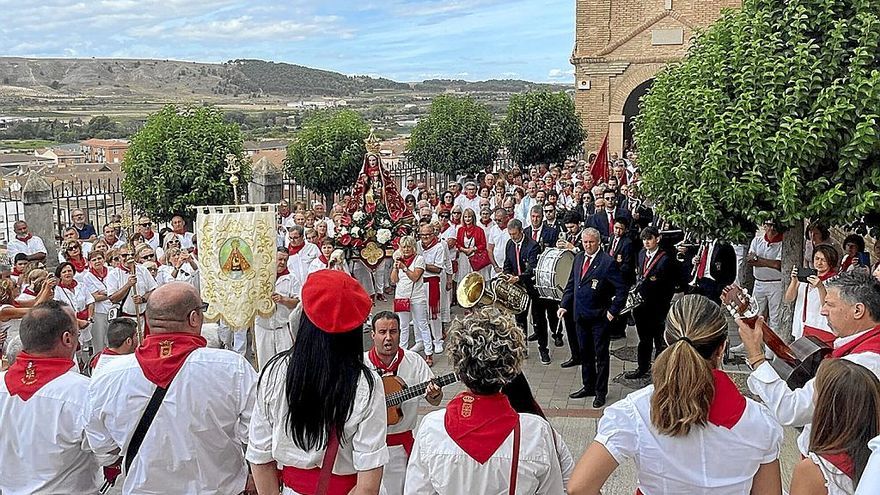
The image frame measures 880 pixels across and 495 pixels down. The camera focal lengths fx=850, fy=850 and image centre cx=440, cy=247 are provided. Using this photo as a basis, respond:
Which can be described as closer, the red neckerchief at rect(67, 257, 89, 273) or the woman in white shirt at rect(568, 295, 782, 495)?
the woman in white shirt at rect(568, 295, 782, 495)

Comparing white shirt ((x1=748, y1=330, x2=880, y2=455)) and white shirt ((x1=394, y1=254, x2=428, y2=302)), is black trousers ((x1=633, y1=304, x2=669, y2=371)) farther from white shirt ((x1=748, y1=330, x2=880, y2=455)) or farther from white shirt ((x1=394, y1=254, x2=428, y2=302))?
white shirt ((x1=748, y1=330, x2=880, y2=455))

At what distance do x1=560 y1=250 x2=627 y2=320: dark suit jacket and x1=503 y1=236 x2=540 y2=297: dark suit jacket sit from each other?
1.35m

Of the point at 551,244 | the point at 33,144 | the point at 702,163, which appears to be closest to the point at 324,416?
the point at 702,163

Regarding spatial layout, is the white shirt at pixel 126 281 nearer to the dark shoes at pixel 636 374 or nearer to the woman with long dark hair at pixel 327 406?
the dark shoes at pixel 636 374

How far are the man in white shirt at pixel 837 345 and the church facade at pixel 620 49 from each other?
75.3 feet

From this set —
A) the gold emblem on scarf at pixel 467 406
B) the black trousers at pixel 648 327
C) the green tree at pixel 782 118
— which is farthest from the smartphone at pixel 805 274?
the gold emblem on scarf at pixel 467 406

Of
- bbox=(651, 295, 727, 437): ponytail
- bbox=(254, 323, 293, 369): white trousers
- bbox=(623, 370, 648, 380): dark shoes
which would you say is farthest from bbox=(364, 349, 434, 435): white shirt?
bbox=(623, 370, 648, 380): dark shoes

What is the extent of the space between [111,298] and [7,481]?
19.6ft

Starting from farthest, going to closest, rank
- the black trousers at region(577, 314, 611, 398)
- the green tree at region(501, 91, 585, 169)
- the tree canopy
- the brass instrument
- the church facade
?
1. the church facade
2. the green tree at region(501, 91, 585, 169)
3. the black trousers at region(577, 314, 611, 398)
4. the brass instrument
5. the tree canopy

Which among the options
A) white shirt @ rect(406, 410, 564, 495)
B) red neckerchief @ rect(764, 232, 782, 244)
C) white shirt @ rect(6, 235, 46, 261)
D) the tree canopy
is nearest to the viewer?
white shirt @ rect(406, 410, 564, 495)

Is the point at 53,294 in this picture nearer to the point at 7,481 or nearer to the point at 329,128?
the point at 7,481

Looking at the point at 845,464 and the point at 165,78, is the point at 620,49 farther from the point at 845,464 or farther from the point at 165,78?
the point at 165,78

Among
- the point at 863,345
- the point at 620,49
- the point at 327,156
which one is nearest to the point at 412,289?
the point at 863,345

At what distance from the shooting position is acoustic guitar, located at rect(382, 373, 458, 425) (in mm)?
4316
